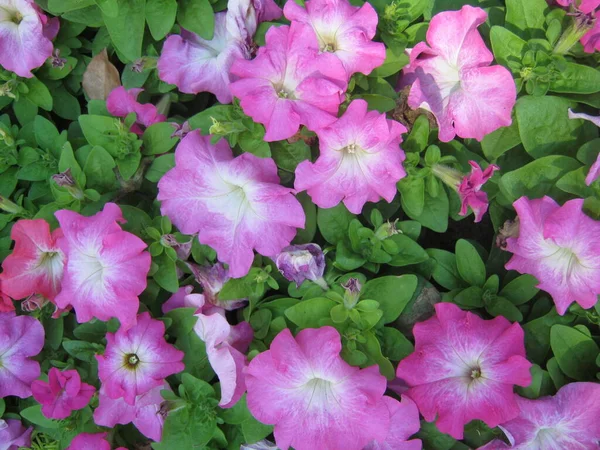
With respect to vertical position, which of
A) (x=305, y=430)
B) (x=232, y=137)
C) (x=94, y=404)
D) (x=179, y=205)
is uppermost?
(x=232, y=137)

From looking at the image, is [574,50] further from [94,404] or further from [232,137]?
[94,404]

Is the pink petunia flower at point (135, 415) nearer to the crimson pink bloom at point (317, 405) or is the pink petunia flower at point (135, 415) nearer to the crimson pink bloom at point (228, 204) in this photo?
the crimson pink bloom at point (317, 405)

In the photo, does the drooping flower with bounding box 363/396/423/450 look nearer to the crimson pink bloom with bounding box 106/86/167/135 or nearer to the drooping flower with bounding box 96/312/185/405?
the drooping flower with bounding box 96/312/185/405

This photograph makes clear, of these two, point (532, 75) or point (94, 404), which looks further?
point (94, 404)

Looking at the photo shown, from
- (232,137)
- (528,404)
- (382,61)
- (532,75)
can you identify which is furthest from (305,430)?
(532,75)

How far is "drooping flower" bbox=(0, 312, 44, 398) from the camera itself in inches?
53.2

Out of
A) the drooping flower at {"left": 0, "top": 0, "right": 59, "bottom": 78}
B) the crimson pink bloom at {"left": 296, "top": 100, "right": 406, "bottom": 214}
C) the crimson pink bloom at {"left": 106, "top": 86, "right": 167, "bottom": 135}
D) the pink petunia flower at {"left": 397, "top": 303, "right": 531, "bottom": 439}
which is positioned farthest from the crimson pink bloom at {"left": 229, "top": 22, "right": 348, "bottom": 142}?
the drooping flower at {"left": 0, "top": 0, "right": 59, "bottom": 78}

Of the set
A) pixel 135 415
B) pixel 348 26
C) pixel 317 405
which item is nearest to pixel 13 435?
pixel 135 415

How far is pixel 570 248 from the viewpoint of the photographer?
1173 mm

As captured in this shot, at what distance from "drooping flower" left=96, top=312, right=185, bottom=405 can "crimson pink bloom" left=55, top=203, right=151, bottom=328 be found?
0.14ft

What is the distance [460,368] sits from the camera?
47.6 inches

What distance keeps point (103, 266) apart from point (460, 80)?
34.5 inches

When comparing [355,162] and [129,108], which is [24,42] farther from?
[355,162]

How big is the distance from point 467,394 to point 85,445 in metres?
0.85
